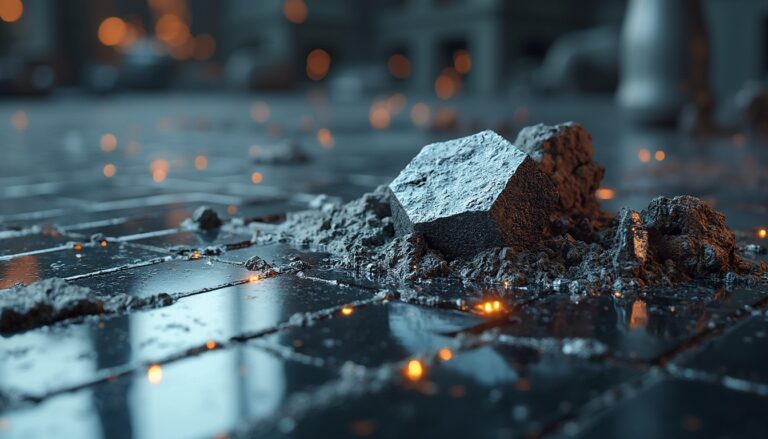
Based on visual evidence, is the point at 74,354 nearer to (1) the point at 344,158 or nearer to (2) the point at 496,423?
(2) the point at 496,423

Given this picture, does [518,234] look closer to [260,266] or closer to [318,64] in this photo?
[260,266]

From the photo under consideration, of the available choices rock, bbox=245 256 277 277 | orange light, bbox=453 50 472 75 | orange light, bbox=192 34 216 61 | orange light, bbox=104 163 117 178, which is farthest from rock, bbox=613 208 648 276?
orange light, bbox=192 34 216 61

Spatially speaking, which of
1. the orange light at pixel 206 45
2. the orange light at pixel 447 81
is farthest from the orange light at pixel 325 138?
the orange light at pixel 206 45

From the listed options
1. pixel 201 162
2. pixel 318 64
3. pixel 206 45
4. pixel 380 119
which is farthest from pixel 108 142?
pixel 206 45

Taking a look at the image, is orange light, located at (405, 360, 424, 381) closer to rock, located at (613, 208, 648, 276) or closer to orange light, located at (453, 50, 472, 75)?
rock, located at (613, 208, 648, 276)

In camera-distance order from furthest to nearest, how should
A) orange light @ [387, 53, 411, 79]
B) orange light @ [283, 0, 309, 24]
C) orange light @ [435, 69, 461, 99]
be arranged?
orange light @ [387, 53, 411, 79] < orange light @ [283, 0, 309, 24] < orange light @ [435, 69, 461, 99]
